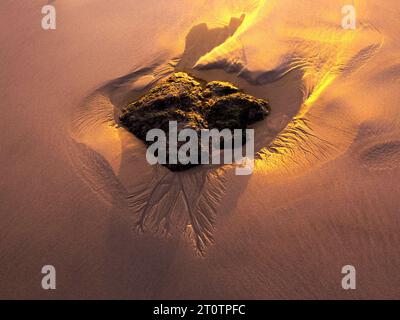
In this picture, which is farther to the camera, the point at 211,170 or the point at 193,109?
the point at 193,109

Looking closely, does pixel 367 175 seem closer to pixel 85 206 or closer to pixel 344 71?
pixel 344 71

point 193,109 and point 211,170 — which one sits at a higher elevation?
point 193,109

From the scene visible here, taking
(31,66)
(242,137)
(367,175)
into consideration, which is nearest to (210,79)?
(242,137)

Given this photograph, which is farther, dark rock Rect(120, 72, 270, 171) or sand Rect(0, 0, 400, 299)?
dark rock Rect(120, 72, 270, 171)
